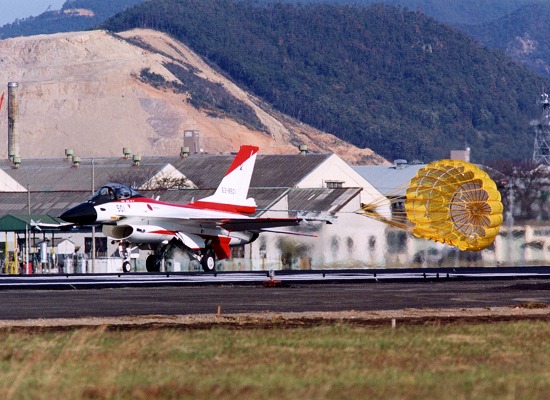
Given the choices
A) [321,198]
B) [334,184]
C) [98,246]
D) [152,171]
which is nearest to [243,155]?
[321,198]

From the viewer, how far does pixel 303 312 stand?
22.5m

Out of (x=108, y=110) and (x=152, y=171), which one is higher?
(x=108, y=110)

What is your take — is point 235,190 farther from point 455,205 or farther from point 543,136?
point 543,136

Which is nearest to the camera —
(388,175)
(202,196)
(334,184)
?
(202,196)

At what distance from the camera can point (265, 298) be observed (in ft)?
90.0

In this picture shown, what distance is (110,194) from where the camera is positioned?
44.1 m

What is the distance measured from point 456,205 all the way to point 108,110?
124 metres

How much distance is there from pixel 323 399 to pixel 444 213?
31.9 m

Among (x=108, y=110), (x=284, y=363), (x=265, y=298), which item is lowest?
(x=284, y=363)

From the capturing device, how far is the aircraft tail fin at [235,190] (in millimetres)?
49719

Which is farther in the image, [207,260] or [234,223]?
[207,260]

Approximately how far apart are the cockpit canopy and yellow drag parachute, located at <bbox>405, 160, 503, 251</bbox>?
34.7 ft

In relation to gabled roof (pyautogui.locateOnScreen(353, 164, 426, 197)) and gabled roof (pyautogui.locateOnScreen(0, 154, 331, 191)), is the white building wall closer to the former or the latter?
gabled roof (pyautogui.locateOnScreen(0, 154, 331, 191))

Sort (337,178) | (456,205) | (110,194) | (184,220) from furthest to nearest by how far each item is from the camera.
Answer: (337,178) < (184,220) < (110,194) < (456,205)
